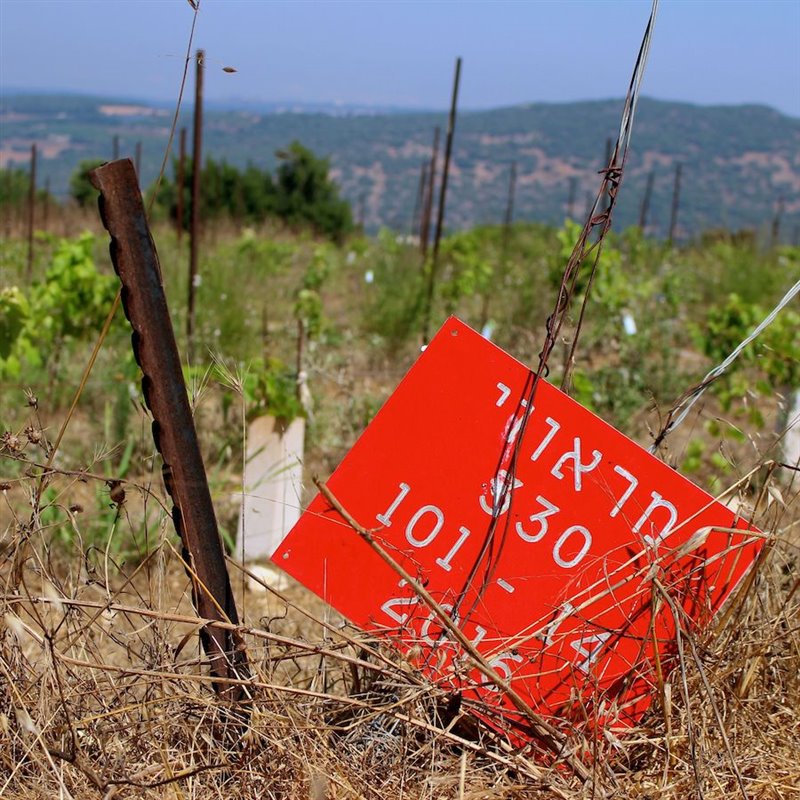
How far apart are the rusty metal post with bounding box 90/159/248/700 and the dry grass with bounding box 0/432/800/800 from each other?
52 mm

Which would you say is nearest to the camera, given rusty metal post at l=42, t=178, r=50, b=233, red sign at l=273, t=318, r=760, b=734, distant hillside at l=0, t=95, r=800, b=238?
red sign at l=273, t=318, r=760, b=734

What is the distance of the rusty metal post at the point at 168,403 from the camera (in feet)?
5.08

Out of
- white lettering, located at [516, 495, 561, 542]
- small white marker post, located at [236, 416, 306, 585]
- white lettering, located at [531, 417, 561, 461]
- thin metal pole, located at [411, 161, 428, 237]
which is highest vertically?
thin metal pole, located at [411, 161, 428, 237]

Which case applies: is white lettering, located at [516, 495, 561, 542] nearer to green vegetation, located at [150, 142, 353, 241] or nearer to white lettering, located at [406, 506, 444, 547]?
white lettering, located at [406, 506, 444, 547]

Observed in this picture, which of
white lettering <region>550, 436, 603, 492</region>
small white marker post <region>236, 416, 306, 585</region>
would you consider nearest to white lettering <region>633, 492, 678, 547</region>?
white lettering <region>550, 436, 603, 492</region>

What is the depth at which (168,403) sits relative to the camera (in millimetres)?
1614

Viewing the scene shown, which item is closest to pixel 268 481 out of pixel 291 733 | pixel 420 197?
pixel 291 733

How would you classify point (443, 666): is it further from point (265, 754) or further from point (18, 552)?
point (18, 552)

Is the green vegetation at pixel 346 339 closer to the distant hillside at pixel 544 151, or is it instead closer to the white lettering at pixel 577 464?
the white lettering at pixel 577 464

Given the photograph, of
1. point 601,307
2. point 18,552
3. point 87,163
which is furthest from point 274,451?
point 87,163

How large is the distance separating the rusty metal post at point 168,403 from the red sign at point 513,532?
0.14 m

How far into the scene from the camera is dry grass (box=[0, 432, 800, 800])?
1.50m

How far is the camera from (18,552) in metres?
1.59

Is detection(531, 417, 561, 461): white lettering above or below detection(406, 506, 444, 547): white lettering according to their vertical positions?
above
